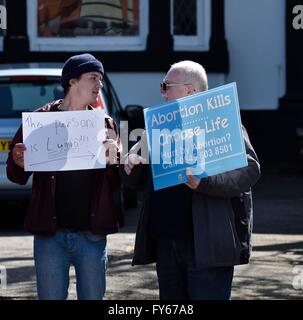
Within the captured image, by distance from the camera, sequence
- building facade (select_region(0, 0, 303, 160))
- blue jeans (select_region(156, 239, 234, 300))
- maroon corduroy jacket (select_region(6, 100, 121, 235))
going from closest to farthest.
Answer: blue jeans (select_region(156, 239, 234, 300)) < maroon corduroy jacket (select_region(6, 100, 121, 235)) < building facade (select_region(0, 0, 303, 160))

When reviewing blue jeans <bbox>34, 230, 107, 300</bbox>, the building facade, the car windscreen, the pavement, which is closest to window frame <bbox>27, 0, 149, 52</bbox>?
the building facade

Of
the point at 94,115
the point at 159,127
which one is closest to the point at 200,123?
the point at 159,127

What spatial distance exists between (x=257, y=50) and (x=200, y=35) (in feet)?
3.19

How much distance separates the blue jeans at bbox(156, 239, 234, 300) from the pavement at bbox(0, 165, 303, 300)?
2.49m

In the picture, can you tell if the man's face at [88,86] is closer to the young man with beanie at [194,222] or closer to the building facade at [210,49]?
the young man with beanie at [194,222]

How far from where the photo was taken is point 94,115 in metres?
5.03

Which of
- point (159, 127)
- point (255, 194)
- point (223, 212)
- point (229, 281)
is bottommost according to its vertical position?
point (255, 194)

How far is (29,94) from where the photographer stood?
413 inches

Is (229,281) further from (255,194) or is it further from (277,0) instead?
(277,0)

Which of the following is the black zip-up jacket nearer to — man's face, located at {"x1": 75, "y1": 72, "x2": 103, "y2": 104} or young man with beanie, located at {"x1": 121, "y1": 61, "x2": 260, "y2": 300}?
young man with beanie, located at {"x1": 121, "y1": 61, "x2": 260, "y2": 300}

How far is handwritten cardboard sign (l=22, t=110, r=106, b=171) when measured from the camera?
4988 mm

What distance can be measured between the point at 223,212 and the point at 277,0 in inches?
464

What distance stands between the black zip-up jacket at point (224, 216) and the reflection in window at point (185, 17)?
1179 centimetres

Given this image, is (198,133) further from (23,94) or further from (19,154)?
(23,94)
